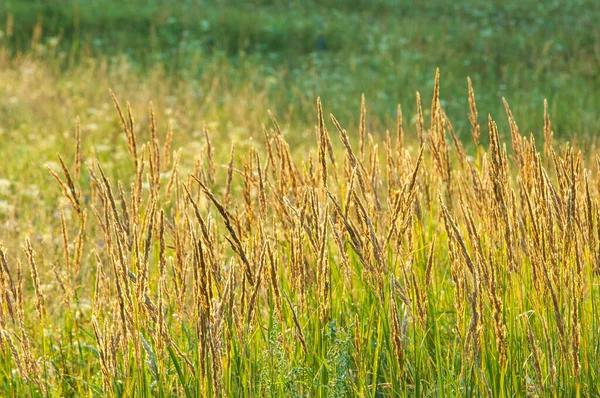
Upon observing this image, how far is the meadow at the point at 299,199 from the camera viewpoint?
1666mm

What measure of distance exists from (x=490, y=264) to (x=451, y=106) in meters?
6.50

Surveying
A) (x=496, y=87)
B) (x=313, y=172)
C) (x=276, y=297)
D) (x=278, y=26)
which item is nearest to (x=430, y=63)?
(x=496, y=87)

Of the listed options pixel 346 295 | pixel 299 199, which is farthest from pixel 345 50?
pixel 299 199

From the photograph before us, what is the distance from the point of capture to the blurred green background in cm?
791

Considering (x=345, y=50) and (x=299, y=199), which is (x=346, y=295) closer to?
(x=299, y=199)

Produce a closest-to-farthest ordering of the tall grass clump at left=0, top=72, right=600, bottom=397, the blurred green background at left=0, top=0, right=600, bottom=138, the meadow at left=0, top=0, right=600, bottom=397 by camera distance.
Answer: the tall grass clump at left=0, top=72, right=600, bottom=397 < the meadow at left=0, top=0, right=600, bottom=397 < the blurred green background at left=0, top=0, right=600, bottom=138

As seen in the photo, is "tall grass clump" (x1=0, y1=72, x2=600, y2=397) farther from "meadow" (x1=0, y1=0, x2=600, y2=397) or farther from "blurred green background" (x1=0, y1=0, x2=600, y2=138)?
"blurred green background" (x1=0, y1=0, x2=600, y2=138)

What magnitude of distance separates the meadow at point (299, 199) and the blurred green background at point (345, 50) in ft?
0.18

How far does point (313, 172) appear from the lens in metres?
2.21

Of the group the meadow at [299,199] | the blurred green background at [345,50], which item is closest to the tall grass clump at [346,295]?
the meadow at [299,199]

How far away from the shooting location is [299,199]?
2.11 metres

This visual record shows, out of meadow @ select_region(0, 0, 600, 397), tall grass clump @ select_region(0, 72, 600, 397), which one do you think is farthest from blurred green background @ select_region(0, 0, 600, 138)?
tall grass clump @ select_region(0, 72, 600, 397)

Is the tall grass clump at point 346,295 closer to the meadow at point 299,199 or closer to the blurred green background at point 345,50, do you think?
the meadow at point 299,199

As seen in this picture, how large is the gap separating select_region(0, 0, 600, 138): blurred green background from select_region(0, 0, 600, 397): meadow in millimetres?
56
